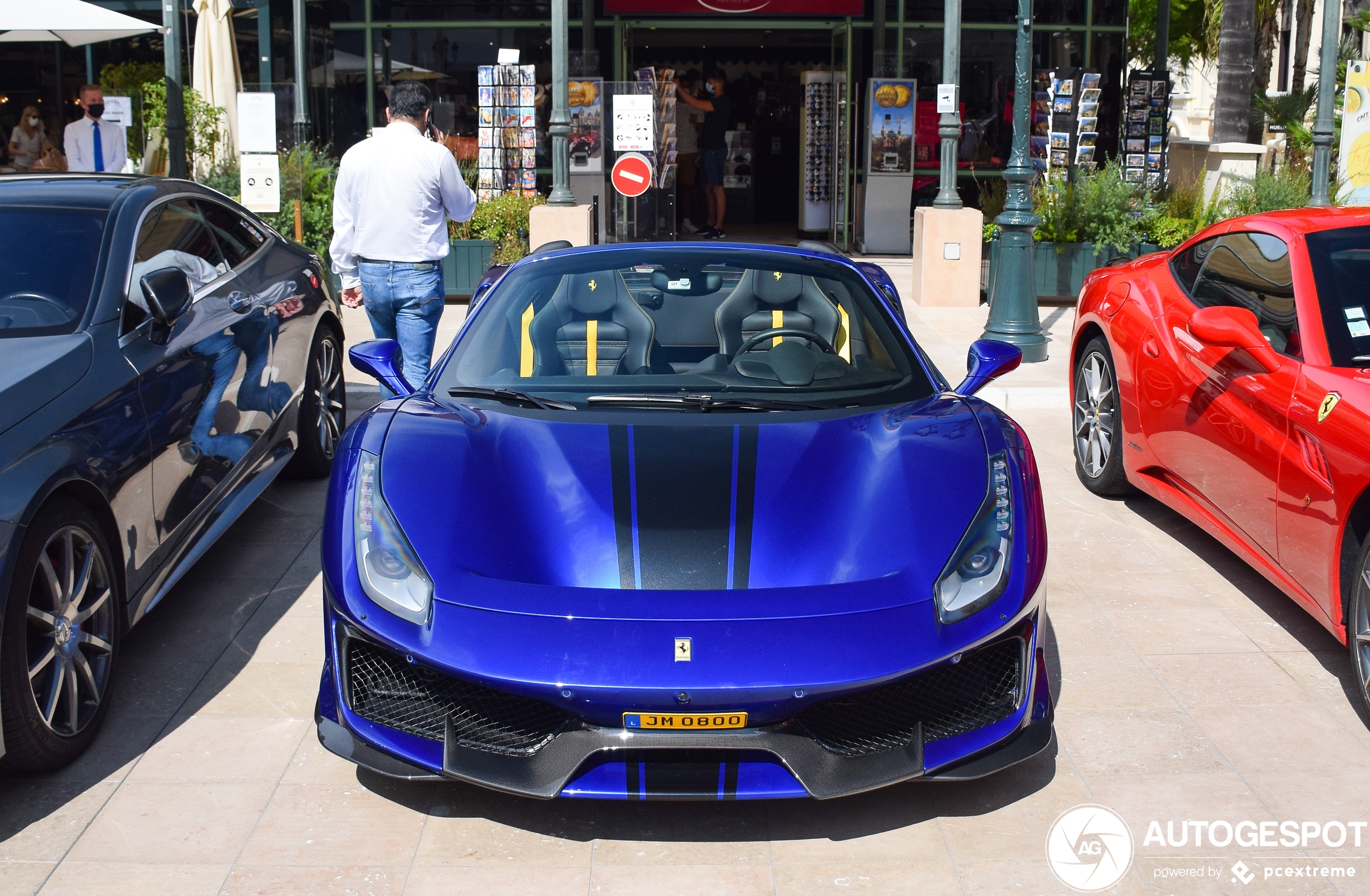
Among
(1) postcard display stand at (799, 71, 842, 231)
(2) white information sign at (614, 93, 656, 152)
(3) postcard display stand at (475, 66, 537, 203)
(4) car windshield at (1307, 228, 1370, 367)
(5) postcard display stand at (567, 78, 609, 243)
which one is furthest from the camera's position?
(1) postcard display stand at (799, 71, 842, 231)

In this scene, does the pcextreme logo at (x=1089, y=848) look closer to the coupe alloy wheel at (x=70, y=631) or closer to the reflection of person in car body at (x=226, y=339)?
the coupe alloy wheel at (x=70, y=631)

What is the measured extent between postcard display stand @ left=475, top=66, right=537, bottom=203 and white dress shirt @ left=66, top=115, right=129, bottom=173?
3.57m

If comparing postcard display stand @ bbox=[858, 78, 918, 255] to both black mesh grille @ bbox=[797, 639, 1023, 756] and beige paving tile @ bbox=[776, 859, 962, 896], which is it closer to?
black mesh grille @ bbox=[797, 639, 1023, 756]

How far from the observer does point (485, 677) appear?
3.08 meters

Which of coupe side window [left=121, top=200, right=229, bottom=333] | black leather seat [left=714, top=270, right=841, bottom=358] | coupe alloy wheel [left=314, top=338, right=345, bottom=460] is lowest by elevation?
coupe alloy wheel [left=314, top=338, right=345, bottom=460]

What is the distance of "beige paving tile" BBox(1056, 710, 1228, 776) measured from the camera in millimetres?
3766

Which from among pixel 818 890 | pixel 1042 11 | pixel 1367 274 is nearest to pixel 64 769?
pixel 818 890

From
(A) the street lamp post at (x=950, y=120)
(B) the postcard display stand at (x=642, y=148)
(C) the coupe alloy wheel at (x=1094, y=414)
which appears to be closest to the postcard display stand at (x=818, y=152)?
(B) the postcard display stand at (x=642, y=148)

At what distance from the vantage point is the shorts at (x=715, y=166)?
16.1 m

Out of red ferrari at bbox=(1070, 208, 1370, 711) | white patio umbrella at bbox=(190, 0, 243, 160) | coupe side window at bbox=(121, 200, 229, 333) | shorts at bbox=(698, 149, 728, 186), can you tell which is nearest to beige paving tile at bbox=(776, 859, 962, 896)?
red ferrari at bbox=(1070, 208, 1370, 711)

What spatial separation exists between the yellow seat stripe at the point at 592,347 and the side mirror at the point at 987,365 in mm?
1202

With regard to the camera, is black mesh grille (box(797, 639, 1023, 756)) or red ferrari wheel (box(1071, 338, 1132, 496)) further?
red ferrari wheel (box(1071, 338, 1132, 496))

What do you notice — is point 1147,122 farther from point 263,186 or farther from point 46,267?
point 46,267

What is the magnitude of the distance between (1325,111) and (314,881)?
40.2 ft
